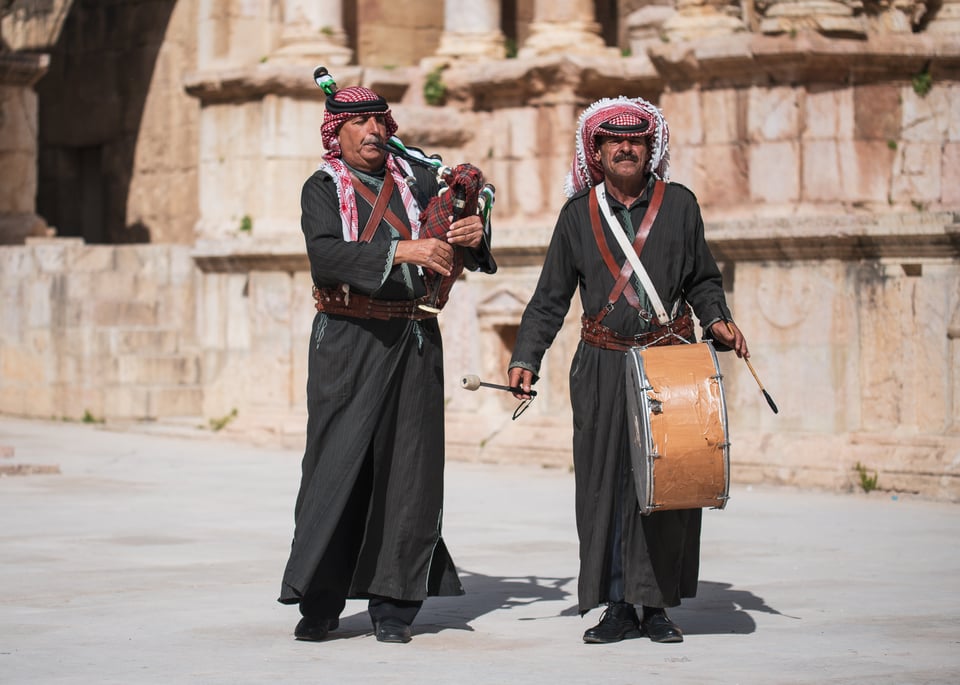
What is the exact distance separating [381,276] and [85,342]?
10320mm

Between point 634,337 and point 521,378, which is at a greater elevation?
point 634,337

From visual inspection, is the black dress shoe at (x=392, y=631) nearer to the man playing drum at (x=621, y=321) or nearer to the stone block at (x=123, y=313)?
the man playing drum at (x=621, y=321)

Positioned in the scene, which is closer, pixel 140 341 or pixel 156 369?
pixel 156 369

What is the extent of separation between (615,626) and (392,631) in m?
0.74

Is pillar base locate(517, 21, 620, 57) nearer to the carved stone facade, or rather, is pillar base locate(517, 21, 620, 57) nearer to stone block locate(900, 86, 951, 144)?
the carved stone facade

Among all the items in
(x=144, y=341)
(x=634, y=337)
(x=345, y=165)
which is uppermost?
(x=345, y=165)

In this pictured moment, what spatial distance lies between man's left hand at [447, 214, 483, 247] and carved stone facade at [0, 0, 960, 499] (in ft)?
15.7

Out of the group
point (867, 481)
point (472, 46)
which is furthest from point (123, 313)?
point (867, 481)

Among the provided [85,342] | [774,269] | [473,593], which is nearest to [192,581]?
[473,593]

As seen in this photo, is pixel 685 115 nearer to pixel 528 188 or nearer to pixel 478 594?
pixel 528 188

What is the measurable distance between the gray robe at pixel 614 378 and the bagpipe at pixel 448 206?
262 millimetres

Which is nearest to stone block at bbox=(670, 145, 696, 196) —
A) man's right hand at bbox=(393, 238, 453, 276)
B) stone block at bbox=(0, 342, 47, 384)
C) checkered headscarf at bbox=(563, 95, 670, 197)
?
checkered headscarf at bbox=(563, 95, 670, 197)

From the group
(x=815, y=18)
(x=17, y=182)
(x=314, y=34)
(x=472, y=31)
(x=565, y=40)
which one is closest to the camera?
(x=815, y=18)

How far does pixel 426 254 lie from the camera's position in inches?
267
